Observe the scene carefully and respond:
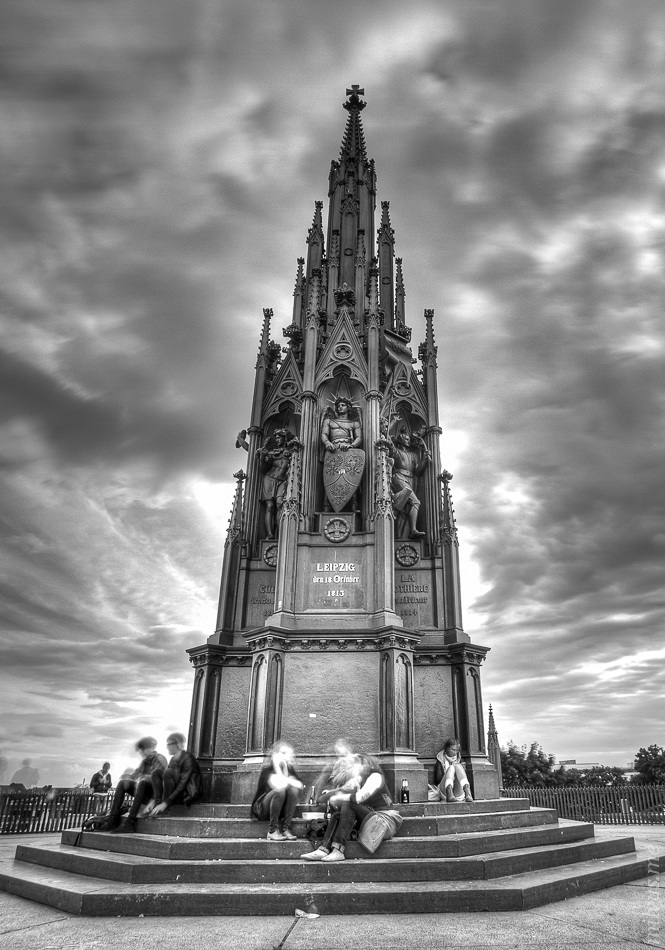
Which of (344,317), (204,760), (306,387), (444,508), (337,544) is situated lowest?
(204,760)

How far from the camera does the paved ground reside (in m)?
5.10

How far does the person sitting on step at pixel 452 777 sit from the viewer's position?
11.7 m

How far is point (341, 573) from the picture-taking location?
545 inches

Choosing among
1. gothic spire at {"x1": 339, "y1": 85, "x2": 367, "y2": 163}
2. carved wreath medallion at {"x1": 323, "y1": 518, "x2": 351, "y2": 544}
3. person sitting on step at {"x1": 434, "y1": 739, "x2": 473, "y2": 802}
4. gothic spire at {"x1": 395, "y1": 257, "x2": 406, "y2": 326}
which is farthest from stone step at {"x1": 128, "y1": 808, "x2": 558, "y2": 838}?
gothic spire at {"x1": 339, "y1": 85, "x2": 367, "y2": 163}

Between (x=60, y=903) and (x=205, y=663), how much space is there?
25.0 ft

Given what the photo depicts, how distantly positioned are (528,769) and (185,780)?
5305cm

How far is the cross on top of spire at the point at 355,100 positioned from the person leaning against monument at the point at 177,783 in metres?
23.6

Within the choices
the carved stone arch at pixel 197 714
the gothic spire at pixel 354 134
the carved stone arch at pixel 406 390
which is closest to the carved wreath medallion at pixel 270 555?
the carved stone arch at pixel 197 714

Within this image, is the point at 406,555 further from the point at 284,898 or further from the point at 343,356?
the point at 284,898

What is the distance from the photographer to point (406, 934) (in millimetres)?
5465

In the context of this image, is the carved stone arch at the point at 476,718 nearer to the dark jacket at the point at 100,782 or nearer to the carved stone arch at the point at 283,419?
the carved stone arch at the point at 283,419

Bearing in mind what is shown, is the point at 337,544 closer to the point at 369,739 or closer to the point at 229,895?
the point at 369,739

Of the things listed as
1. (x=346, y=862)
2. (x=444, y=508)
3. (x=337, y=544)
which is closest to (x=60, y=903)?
(x=346, y=862)

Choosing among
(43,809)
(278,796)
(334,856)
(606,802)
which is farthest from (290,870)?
(606,802)
